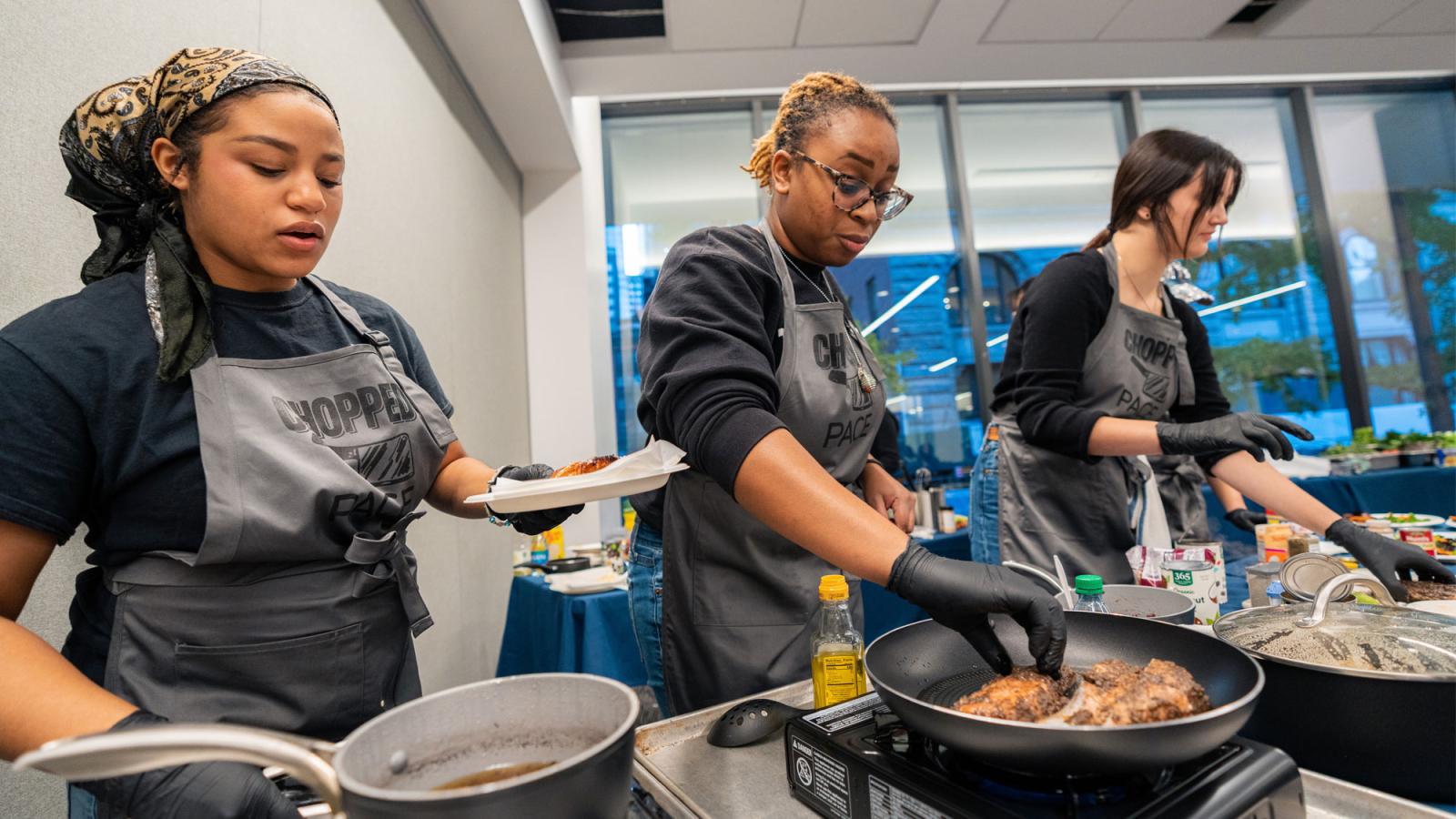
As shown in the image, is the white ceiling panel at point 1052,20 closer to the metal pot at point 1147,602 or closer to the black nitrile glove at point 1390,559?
the black nitrile glove at point 1390,559

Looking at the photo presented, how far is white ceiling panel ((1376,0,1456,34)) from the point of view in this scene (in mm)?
A: 4164

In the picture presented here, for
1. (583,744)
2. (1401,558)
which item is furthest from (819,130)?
(1401,558)

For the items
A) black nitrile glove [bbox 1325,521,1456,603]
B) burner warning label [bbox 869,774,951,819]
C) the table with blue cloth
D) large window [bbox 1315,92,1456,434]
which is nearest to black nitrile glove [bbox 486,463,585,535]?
burner warning label [bbox 869,774,951,819]

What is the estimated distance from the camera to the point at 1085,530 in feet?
5.71

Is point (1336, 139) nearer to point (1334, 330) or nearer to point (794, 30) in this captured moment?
point (1334, 330)

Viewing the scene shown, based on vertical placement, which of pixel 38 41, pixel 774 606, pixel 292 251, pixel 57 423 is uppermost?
pixel 38 41

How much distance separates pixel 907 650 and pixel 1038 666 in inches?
5.5

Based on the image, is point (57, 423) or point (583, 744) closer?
point (583, 744)

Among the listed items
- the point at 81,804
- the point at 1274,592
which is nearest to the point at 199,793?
the point at 81,804

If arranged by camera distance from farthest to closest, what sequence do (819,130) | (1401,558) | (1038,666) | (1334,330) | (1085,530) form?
1. (1334,330)
2. (1085,530)
3. (819,130)
4. (1401,558)
5. (1038,666)

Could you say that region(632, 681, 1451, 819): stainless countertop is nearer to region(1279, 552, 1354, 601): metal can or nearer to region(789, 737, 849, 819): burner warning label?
region(789, 737, 849, 819): burner warning label

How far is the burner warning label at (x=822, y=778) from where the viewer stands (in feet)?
1.98

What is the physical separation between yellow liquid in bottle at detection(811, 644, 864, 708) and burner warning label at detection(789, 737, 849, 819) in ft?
0.76

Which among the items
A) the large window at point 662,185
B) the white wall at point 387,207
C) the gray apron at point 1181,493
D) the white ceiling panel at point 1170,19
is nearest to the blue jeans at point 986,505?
the gray apron at point 1181,493
